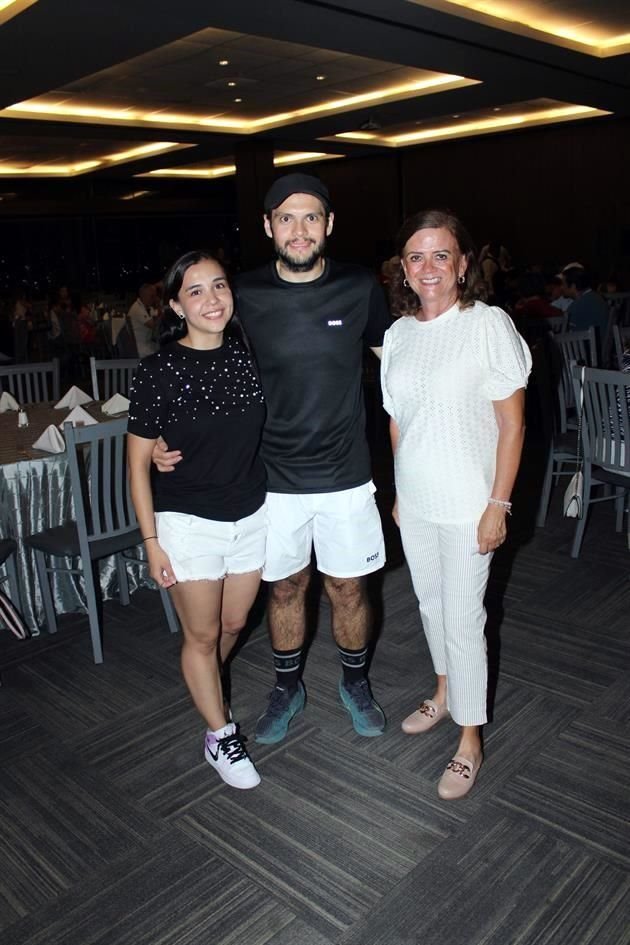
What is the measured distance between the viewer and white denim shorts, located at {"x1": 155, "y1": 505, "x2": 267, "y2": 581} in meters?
2.10

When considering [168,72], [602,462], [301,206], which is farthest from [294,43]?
[301,206]

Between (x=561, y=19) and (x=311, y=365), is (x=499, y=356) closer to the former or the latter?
(x=311, y=365)

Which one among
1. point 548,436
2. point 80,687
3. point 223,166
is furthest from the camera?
point 223,166

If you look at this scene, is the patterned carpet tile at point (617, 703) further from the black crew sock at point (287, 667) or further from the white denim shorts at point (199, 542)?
the white denim shorts at point (199, 542)

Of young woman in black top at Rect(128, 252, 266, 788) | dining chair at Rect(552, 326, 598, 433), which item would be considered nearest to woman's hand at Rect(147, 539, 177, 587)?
young woman in black top at Rect(128, 252, 266, 788)

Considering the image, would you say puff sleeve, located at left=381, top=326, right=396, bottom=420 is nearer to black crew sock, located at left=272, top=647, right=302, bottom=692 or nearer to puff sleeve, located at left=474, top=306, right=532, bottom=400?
puff sleeve, located at left=474, top=306, right=532, bottom=400

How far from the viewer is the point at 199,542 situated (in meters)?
2.10

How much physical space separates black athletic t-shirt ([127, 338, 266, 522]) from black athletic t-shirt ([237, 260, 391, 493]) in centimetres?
11

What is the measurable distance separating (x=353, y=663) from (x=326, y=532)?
0.48 meters

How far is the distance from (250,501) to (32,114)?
365 inches

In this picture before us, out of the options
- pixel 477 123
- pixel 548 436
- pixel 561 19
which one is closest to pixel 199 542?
pixel 548 436

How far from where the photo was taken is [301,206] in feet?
7.08

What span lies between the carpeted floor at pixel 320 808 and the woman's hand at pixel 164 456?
3.24 ft

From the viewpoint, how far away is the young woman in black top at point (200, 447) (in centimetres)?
206
